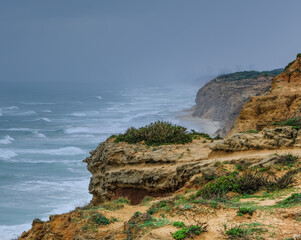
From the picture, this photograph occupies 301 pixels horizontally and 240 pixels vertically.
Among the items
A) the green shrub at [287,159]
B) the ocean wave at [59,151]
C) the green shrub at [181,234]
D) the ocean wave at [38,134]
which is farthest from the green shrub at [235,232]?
the ocean wave at [38,134]

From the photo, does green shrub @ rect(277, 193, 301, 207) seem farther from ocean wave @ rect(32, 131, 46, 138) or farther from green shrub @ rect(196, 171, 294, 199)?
ocean wave @ rect(32, 131, 46, 138)

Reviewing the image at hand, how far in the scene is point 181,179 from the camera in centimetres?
1462

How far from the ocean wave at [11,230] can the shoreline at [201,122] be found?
3402 centimetres

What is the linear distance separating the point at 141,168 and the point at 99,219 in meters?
7.69

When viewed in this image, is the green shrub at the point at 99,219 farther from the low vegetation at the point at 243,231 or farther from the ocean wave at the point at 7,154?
the ocean wave at the point at 7,154

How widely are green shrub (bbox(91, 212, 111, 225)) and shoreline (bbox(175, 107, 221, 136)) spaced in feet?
147

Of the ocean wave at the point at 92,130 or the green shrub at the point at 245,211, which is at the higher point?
the ocean wave at the point at 92,130

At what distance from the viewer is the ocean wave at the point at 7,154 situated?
1676 inches

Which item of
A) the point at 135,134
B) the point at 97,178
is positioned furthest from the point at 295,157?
the point at 97,178

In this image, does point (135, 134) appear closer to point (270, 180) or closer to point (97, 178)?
point (97, 178)

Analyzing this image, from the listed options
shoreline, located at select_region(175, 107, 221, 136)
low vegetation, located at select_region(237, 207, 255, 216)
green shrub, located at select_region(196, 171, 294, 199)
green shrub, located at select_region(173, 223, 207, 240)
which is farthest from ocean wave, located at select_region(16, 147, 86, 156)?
green shrub, located at select_region(173, 223, 207, 240)

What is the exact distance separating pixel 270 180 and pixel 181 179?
13.5ft

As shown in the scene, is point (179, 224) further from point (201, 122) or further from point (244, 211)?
point (201, 122)

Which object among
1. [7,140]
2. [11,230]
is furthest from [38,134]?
[11,230]
